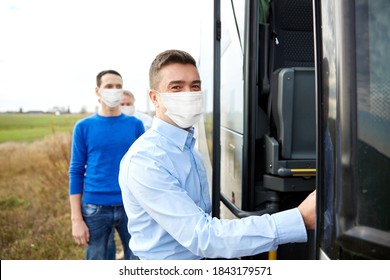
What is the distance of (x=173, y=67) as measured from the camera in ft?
4.91

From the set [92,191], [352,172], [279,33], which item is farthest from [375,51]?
[92,191]

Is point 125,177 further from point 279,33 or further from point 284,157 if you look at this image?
point 279,33

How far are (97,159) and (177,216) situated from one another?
135 cm

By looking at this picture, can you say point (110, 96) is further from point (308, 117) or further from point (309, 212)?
point (309, 212)

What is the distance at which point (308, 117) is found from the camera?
1829mm

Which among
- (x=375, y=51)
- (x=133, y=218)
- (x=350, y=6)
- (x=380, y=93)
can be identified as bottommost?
(x=133, y=218)

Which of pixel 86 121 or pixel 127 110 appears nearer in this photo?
pixel 86 121

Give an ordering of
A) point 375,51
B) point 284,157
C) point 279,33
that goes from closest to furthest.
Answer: point 375,51 → point 284,157 → point 279,33

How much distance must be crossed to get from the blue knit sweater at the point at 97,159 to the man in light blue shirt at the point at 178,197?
3.15 ft

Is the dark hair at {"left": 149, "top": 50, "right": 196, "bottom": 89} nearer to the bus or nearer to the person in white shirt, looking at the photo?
the bus

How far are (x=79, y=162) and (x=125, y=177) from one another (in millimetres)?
1209

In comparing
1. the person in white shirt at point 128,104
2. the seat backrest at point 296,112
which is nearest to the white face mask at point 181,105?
the seat backrest at point 296,112

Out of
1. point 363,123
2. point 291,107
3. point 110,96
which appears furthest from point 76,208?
point 363,123
